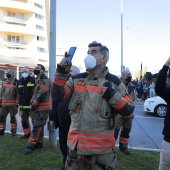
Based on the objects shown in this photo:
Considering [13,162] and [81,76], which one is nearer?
[81,76]

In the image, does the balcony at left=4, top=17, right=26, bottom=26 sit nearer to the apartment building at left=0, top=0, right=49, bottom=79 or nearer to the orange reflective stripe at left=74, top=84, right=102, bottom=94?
the apartment building at left=0, top=0, right=49, bottom=79

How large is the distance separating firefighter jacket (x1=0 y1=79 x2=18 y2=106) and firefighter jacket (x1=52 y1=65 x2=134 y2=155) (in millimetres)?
4913

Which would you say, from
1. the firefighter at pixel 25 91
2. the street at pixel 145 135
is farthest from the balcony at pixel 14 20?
the firefighter at pixel 25 91

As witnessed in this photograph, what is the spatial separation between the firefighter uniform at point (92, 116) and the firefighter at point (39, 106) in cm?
297

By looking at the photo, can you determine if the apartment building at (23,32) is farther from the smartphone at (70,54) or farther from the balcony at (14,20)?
the smartphone at (70,54)

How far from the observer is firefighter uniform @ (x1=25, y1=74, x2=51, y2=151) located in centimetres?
562

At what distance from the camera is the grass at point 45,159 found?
479cm

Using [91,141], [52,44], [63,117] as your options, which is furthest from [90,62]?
[52,44]

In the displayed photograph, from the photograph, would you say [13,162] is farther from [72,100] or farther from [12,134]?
[72,100]

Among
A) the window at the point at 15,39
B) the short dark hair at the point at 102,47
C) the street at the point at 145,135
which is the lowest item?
the street at the point at 145,135

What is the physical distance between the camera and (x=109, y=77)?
279 cm

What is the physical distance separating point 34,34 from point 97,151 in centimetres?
4811

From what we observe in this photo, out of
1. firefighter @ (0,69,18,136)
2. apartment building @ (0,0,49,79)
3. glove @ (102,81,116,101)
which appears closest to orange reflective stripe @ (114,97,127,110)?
glove @ (102,81,116,101)

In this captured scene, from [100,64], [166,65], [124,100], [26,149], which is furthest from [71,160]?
[26,149]
